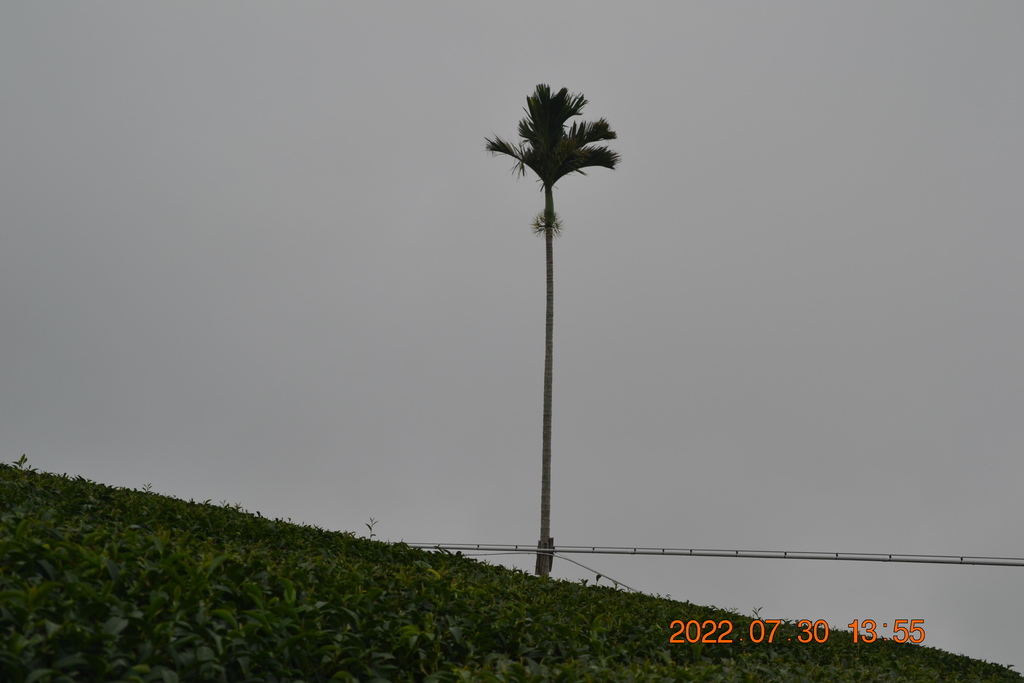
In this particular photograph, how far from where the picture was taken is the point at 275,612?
4.07m

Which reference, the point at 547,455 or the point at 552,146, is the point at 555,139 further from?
the point at 547,455

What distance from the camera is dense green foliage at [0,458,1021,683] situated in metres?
3.32

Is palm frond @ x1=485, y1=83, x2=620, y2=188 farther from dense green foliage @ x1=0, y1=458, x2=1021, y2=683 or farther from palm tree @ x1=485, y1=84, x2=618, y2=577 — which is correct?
dense green foliage @ x1=0, y1=458, x2=1021, y2=683

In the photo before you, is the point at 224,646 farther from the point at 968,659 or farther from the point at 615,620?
the point at 968,659

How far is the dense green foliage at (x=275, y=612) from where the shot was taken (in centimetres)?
332

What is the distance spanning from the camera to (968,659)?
39.0 feet

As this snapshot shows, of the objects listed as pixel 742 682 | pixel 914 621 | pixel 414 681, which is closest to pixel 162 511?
pixel 414 681

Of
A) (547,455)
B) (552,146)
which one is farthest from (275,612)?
(552,146)
